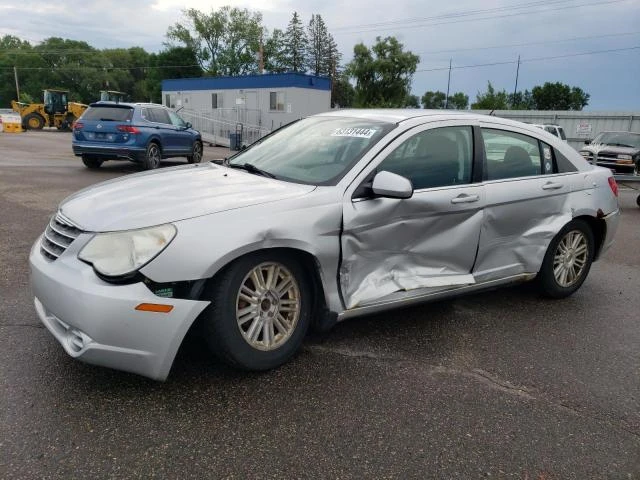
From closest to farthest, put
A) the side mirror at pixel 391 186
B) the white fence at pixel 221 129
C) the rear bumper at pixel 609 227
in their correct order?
the side mirror at pixel 391 186
the rear bumper at pixel 609 227
the white fence at pixel 221 129

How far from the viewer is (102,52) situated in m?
101

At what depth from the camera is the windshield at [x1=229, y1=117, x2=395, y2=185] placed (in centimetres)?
356

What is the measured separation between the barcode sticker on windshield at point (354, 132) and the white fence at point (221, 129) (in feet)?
91.3

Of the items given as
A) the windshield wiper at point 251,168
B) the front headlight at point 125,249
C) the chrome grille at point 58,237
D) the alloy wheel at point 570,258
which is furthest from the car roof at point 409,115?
the chrome grille at point 58,237

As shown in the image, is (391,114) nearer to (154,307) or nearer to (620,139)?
(154,307)

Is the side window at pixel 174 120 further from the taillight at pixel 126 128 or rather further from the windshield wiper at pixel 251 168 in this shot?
the windshield wiper at pixel 251 168

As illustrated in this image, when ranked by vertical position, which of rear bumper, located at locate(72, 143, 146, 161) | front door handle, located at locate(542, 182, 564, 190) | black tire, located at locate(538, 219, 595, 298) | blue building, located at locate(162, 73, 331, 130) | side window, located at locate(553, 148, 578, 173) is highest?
blue building, located at locate(162, 73, 331, 130)

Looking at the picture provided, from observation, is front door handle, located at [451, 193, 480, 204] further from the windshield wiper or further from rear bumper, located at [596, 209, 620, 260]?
rear bumper, located at [596, 209, 620, 260]

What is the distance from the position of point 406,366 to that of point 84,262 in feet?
6.56

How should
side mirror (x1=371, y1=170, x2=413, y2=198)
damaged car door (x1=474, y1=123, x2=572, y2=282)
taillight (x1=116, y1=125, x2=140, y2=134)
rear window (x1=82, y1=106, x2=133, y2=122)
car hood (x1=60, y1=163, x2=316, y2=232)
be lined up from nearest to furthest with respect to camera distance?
car hood (x1=60, y1=163, x2=316, y2=232), side mirror (x1=371, y1=170, x2=413, y2=198), damaged car door (x1=474, y1=123, x2=572, y2=282), taillight (x1=116, y1=125, x2=140, y2=134), rear window (x1=82, y1=106, x2=133, y2=122)

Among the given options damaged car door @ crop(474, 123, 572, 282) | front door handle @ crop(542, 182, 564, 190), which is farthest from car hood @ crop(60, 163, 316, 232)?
front door handle @ crop(542, 182, 564, 190)

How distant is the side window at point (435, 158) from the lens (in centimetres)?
369

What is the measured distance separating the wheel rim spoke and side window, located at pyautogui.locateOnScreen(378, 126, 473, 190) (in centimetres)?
103

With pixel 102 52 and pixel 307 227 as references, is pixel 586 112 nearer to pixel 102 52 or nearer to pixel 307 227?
pixel 307 227
